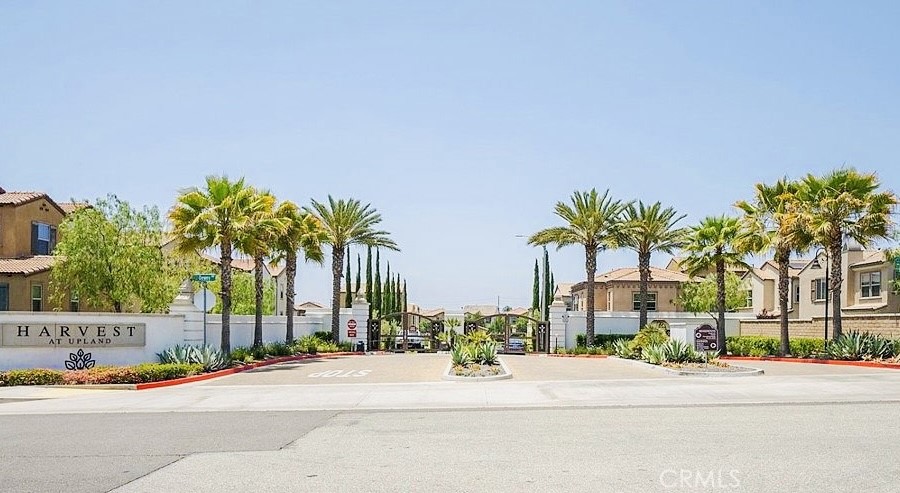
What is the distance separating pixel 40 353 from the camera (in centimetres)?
2636

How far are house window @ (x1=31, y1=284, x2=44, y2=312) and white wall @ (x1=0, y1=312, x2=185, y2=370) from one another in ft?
53.9

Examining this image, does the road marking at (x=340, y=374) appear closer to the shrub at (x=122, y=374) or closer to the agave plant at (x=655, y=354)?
the shrub at (x=122, y=374)

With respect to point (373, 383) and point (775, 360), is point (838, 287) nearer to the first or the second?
point (775, 360)

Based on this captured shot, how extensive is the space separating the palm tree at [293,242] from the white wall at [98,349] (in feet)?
37.6

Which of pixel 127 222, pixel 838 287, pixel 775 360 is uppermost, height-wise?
pixel 127 222

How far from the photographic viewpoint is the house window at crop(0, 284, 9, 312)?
4138cm

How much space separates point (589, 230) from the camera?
44.9 m

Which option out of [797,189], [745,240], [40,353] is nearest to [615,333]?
[745,240]

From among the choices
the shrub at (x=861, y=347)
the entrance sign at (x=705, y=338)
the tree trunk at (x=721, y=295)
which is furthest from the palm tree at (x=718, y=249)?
the entrance sign at (x=705, y=338)

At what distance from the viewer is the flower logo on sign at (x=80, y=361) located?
87.9ft

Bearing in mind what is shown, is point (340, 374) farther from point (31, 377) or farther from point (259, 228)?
point (31, 377)

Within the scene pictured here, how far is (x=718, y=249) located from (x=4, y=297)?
36.1 metres

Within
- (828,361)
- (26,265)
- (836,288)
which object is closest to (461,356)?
(828,361)

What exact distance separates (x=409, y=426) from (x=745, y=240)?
29027 mm
